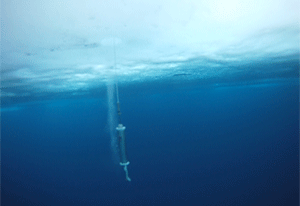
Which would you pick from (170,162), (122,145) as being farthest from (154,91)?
(122,145)

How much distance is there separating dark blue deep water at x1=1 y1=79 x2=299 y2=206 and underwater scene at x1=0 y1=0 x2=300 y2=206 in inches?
8.3

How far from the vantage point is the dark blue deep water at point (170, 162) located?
70.9ft

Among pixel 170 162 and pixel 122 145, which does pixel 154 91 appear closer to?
pixel 170 162

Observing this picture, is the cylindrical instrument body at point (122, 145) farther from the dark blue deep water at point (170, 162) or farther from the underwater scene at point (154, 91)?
the dark blue deep water at point (170, 162)

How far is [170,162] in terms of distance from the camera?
1193 inches

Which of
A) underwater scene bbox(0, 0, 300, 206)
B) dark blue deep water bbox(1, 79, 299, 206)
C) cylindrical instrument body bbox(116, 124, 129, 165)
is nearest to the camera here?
underwater scene bbox(0, 0, 300, 206)

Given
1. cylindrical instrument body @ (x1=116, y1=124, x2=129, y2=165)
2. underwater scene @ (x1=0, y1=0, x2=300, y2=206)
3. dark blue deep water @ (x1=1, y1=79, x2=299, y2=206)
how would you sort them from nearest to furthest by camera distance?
underwater scene @ (x1=0, y1=0, x2=300, y2=206)
cylindrical instrument body @ (x1=116, y1=124, x2=129, y2=165)
dark blue deep water @ (x1=1, y1=79, x2=299, y2=206)

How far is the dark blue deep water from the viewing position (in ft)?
70.9

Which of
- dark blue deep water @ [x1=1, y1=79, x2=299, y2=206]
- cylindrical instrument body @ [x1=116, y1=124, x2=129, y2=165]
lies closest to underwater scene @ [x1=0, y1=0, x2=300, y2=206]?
cylindrical instrument body @ [x1=116, y1=124, x2=129, y2=165]

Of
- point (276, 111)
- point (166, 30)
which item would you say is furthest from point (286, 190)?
point (276, 111)

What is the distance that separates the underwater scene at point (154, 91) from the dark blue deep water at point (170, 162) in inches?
8.3

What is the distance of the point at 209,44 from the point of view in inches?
239

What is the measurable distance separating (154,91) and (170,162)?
46.9 ft

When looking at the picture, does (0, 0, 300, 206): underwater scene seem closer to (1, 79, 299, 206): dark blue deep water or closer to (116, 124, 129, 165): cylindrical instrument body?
(116, 124, 129, 165): cylindrical instrument body
